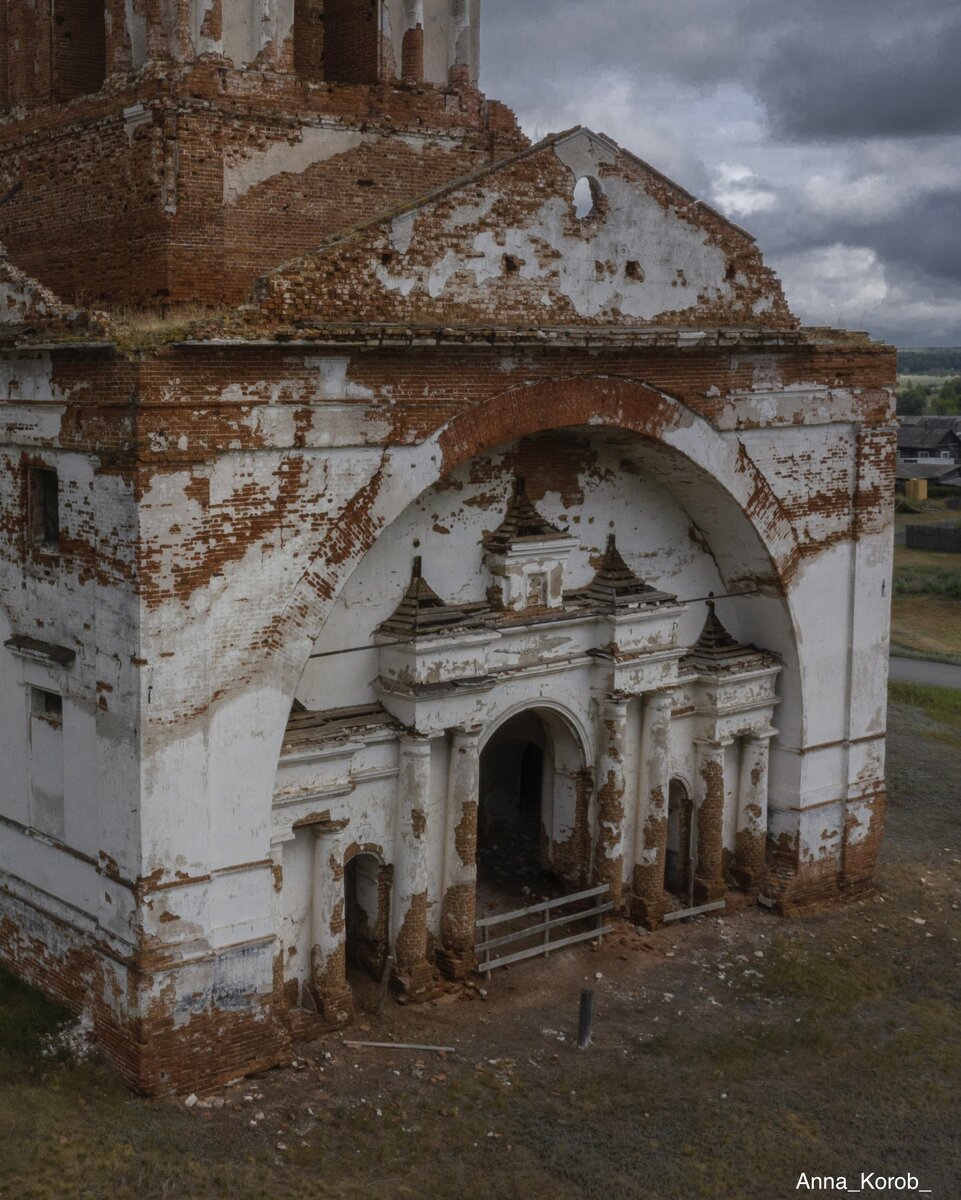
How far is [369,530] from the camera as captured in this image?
496 inches

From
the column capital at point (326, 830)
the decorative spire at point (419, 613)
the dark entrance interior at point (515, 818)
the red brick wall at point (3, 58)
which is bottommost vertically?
the dark entrance interior at point (515, 818)

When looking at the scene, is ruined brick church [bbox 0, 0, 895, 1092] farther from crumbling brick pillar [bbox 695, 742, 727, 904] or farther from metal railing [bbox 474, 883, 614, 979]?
metal railing [bbox 474, 883, 614, 979]

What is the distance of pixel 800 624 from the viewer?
650 inches

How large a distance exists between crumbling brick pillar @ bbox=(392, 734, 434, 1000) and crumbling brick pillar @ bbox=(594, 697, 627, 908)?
2442mm

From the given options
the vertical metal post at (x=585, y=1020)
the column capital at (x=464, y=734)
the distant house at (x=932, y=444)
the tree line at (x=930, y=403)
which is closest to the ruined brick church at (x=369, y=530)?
the column capital at (x=464, y=734)

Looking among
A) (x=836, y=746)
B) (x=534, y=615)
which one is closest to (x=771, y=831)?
(x=836, y=746)

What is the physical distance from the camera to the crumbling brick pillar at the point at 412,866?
13.6 m

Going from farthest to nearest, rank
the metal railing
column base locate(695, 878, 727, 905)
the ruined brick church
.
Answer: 1. column base locate(695, 878, 727, 905)
2. the metal railing
3. the ruined brick church

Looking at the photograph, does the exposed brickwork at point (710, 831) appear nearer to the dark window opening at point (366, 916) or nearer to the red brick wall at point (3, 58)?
the dark window opening at point (366, 916)

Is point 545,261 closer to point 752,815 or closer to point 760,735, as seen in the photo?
point 760,735

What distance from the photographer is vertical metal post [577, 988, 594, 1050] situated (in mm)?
13312

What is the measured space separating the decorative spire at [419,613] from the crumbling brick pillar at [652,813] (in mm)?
2979

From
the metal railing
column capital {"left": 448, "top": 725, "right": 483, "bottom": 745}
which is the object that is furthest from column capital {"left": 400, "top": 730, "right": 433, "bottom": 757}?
the metal railing

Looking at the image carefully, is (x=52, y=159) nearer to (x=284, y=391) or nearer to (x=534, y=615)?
(x=284, y=391)
